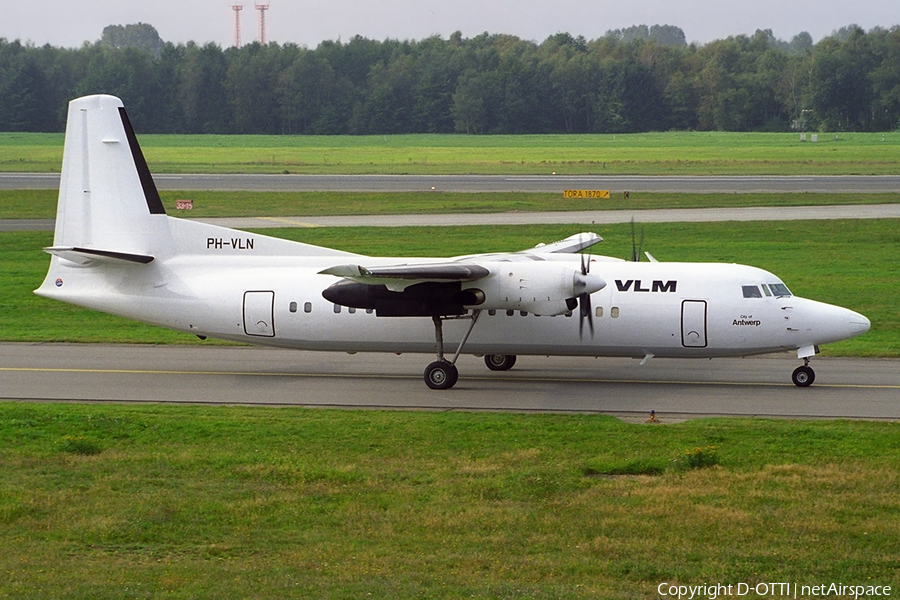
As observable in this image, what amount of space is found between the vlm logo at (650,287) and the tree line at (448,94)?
114929 mm

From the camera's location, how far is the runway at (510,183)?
215 ft

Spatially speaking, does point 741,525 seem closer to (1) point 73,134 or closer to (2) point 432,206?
(1) point 73,134

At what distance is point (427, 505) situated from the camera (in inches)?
540

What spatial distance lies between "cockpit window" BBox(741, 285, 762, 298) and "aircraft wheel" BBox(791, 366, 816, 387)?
69.8 inches

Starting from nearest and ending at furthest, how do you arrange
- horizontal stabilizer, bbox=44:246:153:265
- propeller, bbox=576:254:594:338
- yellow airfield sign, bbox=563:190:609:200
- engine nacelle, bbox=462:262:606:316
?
engine nacelle, bbox=462:262:606:316 → propeller, bbox=576:254:594:338 → horizontal stabilizer, bbox=44:246:153:265 → yellow airfield sign, bbox=563:190:609:200

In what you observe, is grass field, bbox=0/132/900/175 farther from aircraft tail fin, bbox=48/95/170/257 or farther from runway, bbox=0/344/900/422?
aircraft tail fin, bbox=48/95/170/257

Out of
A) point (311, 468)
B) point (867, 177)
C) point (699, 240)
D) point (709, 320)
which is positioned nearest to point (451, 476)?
point (311, 468)

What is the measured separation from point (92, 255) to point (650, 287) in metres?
11.9

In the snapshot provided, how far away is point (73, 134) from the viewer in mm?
23578

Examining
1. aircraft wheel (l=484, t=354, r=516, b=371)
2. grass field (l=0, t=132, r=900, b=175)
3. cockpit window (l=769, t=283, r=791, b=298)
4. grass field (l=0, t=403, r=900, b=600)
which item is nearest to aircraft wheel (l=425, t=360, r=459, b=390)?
aircraft wheel (l=484, t=354, r=516, b=371)

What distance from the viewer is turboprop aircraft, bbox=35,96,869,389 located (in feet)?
71.2

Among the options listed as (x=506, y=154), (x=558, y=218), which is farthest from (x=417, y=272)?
(x=506, y=154)

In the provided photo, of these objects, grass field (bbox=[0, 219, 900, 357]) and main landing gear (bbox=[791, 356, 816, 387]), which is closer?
main landing gear (bbox=[791, 356, 816, 387])

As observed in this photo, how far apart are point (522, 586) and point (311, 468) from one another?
563 centimetres
